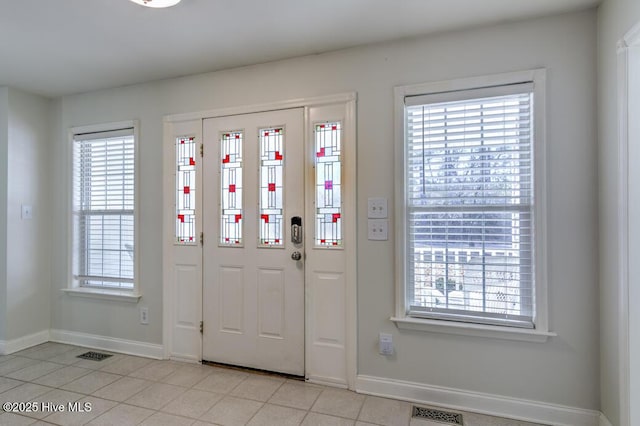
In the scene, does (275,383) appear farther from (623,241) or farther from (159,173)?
(623,241)

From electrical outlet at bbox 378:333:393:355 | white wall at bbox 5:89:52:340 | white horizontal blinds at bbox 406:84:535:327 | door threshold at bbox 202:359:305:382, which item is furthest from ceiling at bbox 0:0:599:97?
door threshold at bbox 202:359:305:382

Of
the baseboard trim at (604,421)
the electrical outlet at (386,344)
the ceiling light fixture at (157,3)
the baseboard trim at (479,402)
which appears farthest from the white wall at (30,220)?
the baseboard trim at (604,421)

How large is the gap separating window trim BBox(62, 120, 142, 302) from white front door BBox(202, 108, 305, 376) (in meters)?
0.72

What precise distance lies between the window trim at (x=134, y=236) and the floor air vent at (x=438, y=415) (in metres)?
2.47

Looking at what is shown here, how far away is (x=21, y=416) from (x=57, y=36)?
2.45m

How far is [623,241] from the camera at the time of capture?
68.9 inches

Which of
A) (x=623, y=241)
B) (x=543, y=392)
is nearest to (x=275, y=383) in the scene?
(x=543, y=392)

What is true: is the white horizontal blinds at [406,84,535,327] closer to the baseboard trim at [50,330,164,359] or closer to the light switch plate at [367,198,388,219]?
the light switch plate at [367,198,388,219]

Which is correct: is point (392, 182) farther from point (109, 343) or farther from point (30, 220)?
point (30, 220)

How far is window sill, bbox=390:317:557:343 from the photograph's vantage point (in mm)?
2081

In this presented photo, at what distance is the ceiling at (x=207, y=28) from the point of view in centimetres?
200

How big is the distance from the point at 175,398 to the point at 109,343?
129 centimetres

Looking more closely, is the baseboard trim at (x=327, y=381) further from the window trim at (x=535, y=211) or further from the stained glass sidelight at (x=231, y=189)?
the stained glass sidelight at (x=231, y=189)

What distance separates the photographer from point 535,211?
210 centimetres
